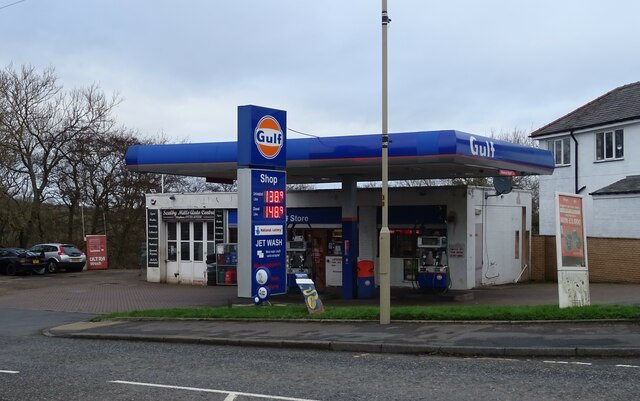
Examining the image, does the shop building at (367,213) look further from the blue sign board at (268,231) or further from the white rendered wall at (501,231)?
the blue sign board at (268,231)

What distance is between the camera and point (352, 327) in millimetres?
13930

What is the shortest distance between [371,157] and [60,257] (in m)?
25.8

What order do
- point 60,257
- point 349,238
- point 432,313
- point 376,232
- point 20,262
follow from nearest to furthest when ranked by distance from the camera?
point 432,313, point 349,238, point 376,232, point 20,262, point 60,257

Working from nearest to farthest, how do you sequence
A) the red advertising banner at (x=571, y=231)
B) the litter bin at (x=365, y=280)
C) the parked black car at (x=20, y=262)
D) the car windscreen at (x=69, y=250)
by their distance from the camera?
the red advertising banner at (x=571, y=231) < the litter bin at (x=365, y=280) < the parked black car at (x=20, y=262) < the car windscreen at (x=69, y=250)

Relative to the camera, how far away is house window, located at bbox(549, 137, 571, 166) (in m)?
35.5

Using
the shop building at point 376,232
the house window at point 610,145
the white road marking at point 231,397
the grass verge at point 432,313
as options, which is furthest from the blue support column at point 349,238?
the house window at point 610,145

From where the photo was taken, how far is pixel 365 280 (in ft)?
69.9

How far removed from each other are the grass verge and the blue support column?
4.74m

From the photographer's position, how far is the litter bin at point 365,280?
2122cm

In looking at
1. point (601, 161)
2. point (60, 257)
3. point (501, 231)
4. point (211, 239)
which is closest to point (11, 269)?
point (60, 257)

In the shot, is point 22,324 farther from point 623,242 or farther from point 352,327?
point 623,242

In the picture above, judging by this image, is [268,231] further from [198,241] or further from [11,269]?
[11,269]

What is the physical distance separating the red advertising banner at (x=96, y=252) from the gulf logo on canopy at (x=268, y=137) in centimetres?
2507

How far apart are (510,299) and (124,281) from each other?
60.6 feet
